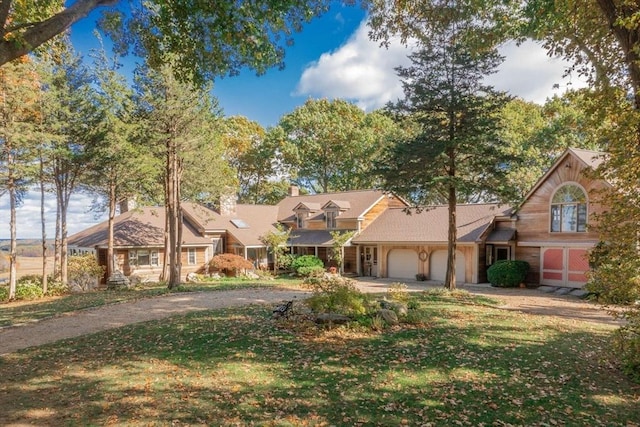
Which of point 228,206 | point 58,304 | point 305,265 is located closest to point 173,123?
point 58,304

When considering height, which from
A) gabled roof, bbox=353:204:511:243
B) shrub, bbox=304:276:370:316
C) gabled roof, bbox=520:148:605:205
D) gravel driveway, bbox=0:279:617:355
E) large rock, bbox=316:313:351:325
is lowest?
gravel driveway, bbox=0:279:617:355

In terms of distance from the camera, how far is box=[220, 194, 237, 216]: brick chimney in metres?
32.8

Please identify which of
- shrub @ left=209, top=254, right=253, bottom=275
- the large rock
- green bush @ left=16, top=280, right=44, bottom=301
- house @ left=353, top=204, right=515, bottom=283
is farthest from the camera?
shrub @ left=209, top=254, right=253, bottom=275

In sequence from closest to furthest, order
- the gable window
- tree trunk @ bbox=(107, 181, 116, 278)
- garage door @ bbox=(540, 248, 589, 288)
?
garage door @ bbox=(540, 248, 589, 288)
tree trunk @ bbox=(107, 181, 116, 278)
the gable window

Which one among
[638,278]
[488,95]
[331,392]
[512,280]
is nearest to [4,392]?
[331,392]

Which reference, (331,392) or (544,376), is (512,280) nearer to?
(544,376)

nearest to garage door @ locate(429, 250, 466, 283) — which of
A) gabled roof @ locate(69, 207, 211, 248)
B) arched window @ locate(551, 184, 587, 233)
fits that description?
arched window @ locate(551, 184, 587, 233)

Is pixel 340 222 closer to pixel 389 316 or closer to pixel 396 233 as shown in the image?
pixel 396 233

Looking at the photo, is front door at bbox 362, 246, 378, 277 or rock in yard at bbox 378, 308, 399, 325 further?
front door at bbox 362, 246, 378, 277

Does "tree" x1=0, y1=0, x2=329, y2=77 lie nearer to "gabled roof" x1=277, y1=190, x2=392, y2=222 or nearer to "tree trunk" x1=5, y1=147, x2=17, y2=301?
"tree trunk" x1=5, y1=147, x2=17, y2=301

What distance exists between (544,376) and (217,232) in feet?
89.4

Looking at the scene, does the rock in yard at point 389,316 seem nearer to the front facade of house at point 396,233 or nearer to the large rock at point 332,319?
the large rock at point 332,319

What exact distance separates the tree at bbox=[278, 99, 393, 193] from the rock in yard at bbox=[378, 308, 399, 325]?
3189cm

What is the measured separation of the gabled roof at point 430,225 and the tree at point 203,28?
17.7 metres
